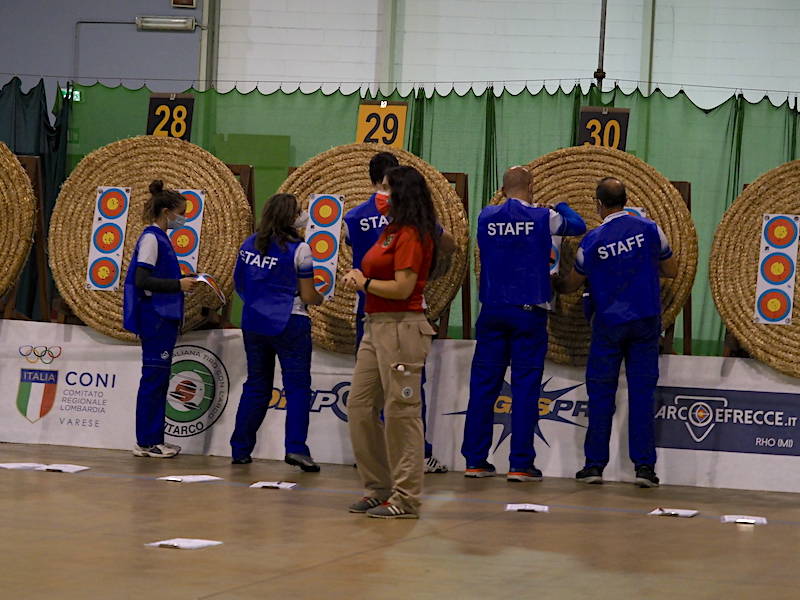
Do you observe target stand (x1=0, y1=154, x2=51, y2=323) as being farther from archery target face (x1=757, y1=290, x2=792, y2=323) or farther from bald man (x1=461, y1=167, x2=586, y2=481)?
archery target face (x1=757, y1=290, x2=792, y2=323)

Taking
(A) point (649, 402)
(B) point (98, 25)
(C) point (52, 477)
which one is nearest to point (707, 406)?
(A) point (649, 402)

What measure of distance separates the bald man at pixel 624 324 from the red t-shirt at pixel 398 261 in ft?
4.93

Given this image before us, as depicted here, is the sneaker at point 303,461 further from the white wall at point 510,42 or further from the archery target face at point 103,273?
the white wall at point 510,42

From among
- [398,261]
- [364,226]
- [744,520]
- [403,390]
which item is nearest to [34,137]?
[364,226]

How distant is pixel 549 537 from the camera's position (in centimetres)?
398

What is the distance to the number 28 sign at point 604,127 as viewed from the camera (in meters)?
6.31

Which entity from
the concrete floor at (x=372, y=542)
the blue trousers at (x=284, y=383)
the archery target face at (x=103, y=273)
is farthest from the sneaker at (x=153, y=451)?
the archery target face at (x=103, y=273)

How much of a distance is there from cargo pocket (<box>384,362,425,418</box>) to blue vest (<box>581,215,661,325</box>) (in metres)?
1.59

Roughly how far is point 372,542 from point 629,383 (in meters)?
2.17

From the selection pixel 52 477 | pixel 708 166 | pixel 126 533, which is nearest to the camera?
pixel 126 533

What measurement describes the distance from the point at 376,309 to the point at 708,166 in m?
3.61

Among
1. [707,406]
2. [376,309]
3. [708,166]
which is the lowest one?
[707,406]

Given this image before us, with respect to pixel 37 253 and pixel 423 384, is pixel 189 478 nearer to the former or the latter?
pixel 423 384

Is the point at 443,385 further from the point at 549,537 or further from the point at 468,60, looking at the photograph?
the point at 468,60
